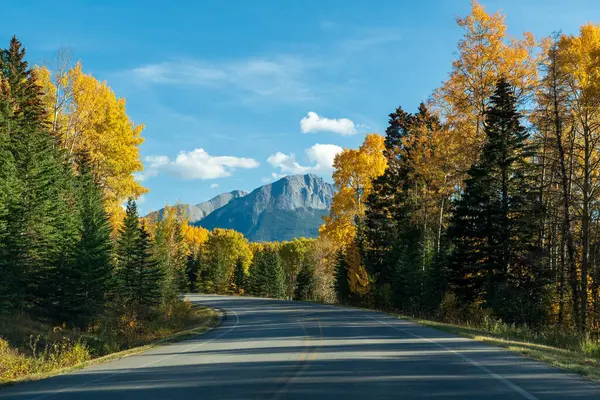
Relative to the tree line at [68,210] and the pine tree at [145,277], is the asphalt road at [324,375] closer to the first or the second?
the tree line at [68,210]

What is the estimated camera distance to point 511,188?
77.8 ft

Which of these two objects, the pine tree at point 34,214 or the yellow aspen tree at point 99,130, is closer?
the pine tree at point 34,214

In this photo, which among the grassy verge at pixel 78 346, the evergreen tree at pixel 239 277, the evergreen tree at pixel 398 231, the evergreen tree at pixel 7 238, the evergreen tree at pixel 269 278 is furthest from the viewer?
the evergreen tree at pixel 239 277

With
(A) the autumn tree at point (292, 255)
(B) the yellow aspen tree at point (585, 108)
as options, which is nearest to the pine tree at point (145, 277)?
(B) the yellow aspen tree at point (585, 108)

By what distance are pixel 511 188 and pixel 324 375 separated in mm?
18174

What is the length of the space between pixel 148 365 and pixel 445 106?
21.9 metres

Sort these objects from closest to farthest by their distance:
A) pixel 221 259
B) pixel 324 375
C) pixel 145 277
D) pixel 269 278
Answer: pixel 324 375
pixel 145 277
pixel 269 278
pixel 221 259

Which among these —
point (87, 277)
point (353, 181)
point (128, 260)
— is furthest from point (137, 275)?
point (353, 181)

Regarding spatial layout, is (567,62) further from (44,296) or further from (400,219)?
(44,296)

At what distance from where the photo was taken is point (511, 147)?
23.6 meters

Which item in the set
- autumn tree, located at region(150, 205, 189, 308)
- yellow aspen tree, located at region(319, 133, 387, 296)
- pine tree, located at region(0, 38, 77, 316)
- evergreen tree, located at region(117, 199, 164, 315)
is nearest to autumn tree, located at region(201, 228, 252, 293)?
autumn tree, located at region(150, 205, 189, 308)

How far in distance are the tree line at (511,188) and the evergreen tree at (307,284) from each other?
37.3 metres

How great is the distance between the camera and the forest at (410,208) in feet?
67.7

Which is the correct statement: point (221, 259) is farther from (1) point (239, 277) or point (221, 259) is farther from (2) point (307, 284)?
(2) point (307, 284)
